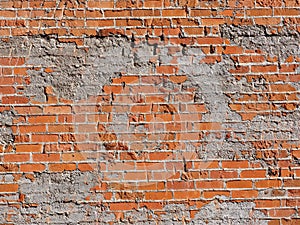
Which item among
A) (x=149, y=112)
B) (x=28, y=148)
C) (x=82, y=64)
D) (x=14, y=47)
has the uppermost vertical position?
(x=14, y=47)

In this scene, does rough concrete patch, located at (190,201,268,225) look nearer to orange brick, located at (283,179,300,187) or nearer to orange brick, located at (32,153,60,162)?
orange brick, located at (283,179,300,187)

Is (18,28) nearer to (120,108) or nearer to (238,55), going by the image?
(120,108)

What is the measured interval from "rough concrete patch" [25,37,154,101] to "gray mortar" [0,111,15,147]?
21 cm

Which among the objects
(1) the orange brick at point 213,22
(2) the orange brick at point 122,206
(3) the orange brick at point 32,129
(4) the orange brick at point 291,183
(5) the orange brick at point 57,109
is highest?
(1) the orange brick at point 213,22

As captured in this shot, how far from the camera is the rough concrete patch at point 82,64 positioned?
260 cm

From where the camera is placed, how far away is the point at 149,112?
103 inches

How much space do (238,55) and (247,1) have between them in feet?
1.27

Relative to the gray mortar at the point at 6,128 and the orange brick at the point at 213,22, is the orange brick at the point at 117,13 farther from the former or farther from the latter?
the gray mortar at the point at 6,128

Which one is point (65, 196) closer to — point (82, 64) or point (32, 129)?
point (32, 129)

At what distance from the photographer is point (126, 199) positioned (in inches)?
102

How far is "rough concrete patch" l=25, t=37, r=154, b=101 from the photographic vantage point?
2602 millimetres

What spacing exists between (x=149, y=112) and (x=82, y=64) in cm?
57

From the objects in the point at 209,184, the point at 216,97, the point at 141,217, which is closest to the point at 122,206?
the point at 141,217

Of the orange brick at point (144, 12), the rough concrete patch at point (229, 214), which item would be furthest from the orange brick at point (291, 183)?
the orange brick at point (144, 12)
